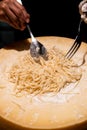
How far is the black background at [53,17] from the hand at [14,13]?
0.41 m

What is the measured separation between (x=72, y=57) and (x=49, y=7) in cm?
56

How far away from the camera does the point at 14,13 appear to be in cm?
167

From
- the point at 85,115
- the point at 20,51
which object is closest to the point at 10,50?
the point at 20,51

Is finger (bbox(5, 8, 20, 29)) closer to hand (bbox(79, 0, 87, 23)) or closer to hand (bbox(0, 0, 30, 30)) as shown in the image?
hand (bbox(0, 0, 30, 30))

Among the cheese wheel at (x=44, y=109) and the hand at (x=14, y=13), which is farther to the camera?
the hand at (x=14, y=13)

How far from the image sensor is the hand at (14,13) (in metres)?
1.67

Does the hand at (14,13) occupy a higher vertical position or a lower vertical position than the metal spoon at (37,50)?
higher

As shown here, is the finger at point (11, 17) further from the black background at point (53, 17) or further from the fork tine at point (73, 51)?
the black background at point (53, 17)

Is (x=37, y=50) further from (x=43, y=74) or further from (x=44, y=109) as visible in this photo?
(x=44, y=109)

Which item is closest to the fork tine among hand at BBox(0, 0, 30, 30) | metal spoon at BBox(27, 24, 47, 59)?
metal spoon at BBox(27, 24, 47, 59)

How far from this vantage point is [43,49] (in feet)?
5.51

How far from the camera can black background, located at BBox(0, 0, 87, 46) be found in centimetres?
208

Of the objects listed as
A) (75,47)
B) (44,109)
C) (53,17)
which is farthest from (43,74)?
(53,17)

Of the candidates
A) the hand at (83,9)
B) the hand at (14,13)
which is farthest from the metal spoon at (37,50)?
the hand at (83,9)
